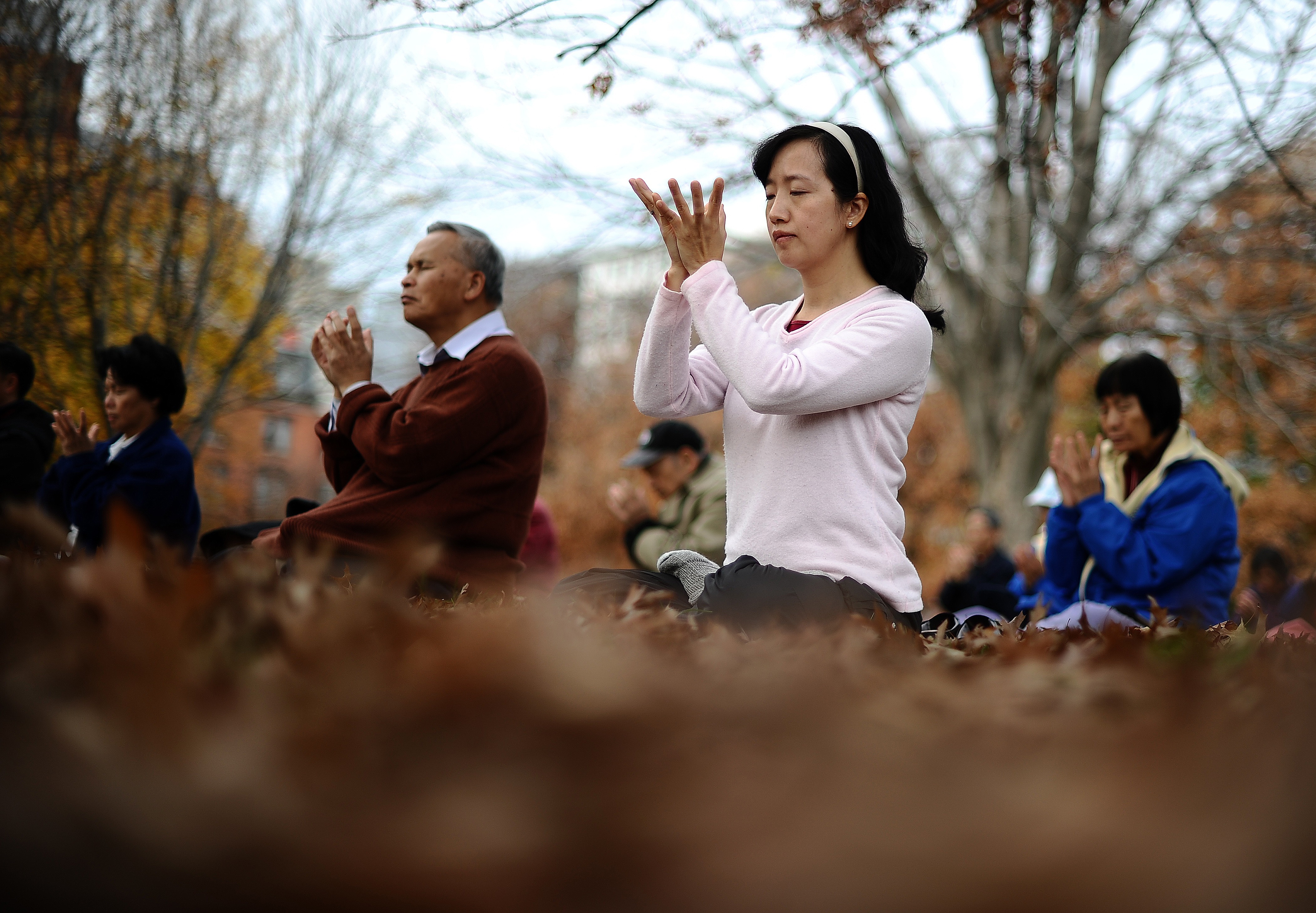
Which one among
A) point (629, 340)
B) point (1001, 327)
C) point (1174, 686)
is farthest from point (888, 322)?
point (629, 340)

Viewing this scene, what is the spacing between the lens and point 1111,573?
13.0 ft

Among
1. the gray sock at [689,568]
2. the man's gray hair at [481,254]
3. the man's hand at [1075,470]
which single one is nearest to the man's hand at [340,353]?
the man's gray hair at [481,254]

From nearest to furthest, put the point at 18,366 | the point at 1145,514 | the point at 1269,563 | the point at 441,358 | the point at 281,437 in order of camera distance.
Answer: the point at 441,358 → the point at 1145,514 → the point at 18,366 → the point at 1269,563 → the point at 281,437

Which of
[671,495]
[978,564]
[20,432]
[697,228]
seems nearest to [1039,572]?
[978,564]

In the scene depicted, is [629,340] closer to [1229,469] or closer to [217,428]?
[217,428]

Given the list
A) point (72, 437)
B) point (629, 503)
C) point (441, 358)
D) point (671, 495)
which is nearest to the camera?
point (441, 358)

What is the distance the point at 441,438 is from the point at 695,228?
136 centimetres

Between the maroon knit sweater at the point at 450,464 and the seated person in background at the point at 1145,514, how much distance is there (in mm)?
2014

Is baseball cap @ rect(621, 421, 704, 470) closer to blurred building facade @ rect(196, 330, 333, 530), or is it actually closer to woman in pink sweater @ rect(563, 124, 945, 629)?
blurred building facade @ rect(196, 330, 333, 530)

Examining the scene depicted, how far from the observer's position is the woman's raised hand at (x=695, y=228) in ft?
7.54

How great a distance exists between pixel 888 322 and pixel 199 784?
1918 mm

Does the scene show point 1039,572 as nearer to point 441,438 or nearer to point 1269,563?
point 441,438

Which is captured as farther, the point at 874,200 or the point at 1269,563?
the point at 1269,563

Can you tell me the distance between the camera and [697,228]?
7.59 feet
